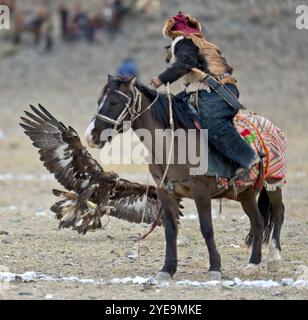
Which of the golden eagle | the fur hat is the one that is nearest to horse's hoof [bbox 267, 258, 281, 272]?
the golden eagle

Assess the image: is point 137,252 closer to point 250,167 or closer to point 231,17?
point 250,167

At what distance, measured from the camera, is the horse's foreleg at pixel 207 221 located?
355 inches

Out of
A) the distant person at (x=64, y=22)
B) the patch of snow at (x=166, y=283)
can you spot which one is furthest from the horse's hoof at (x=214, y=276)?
the distant person at (x=64, y=22)

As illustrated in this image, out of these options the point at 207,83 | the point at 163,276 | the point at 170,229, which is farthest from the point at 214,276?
the point at 207,83

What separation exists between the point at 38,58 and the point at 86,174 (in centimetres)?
2466

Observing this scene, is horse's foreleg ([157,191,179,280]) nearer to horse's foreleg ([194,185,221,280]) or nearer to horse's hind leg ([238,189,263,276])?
horse's foreleg ([194,185,221,280])

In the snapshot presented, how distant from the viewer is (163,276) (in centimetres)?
908

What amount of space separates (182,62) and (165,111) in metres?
0.47

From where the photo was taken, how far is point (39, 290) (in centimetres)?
854

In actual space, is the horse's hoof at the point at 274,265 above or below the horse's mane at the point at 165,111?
below

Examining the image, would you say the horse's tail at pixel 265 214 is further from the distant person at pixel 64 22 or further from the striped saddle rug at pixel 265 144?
the distant person at pixel 64 22

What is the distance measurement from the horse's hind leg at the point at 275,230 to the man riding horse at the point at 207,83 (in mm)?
981

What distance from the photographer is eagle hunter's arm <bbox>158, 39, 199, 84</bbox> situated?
895cm
